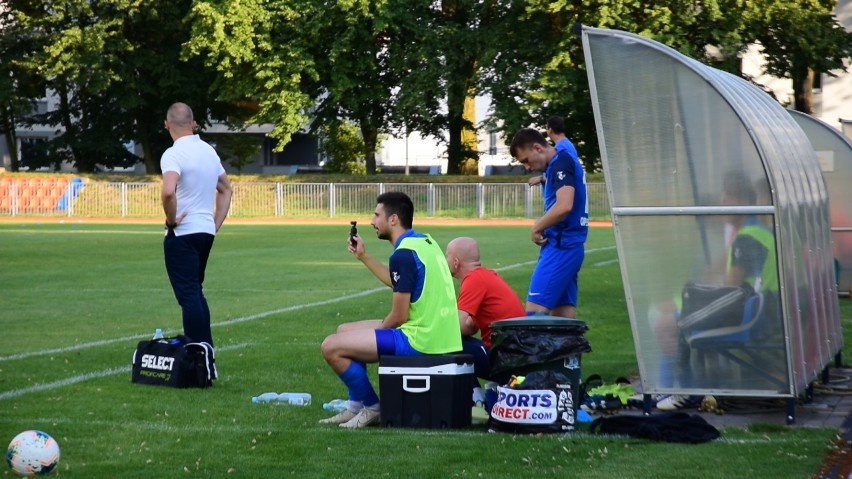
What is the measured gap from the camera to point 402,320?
26.1ft

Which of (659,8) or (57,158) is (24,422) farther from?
(57,158)

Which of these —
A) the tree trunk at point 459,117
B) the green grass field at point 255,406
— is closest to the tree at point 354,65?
the tree trunk at point 459,117

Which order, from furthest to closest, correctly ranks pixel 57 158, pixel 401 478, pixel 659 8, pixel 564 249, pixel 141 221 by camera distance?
1. pixel 57 158
2. pixel 141 221
3. pixel 659 8
4. pixel 564 249
5. pixel 401 478

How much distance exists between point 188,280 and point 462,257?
7.68ft

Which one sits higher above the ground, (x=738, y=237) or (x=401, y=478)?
(x=738, y=237)

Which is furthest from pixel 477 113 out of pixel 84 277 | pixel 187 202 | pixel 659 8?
pixel 187 202

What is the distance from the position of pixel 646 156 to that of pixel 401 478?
303 centimetres

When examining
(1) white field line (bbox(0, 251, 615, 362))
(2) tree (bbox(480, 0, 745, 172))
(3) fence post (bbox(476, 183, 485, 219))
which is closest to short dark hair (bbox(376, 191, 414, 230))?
(1) white field line (bbox(0, 251, 615, 362))

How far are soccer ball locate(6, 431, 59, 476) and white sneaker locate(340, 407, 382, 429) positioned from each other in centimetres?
194

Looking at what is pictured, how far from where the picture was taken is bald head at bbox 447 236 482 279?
29.4 ft

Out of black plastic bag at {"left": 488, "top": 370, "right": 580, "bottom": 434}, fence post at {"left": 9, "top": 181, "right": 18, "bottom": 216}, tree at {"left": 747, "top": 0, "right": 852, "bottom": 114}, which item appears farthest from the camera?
fence post at {"left": 9, "top": 181, "right": 18, "bottom": 216}

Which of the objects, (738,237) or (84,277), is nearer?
(738,237)

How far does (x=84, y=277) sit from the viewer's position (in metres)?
21.1

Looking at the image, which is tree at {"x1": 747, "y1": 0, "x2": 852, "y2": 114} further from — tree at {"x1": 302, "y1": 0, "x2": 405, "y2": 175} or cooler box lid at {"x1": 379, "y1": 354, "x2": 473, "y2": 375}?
cooler box lid at {"x1": 379, "y1": 354, "x2": 473, "y2": 375}
